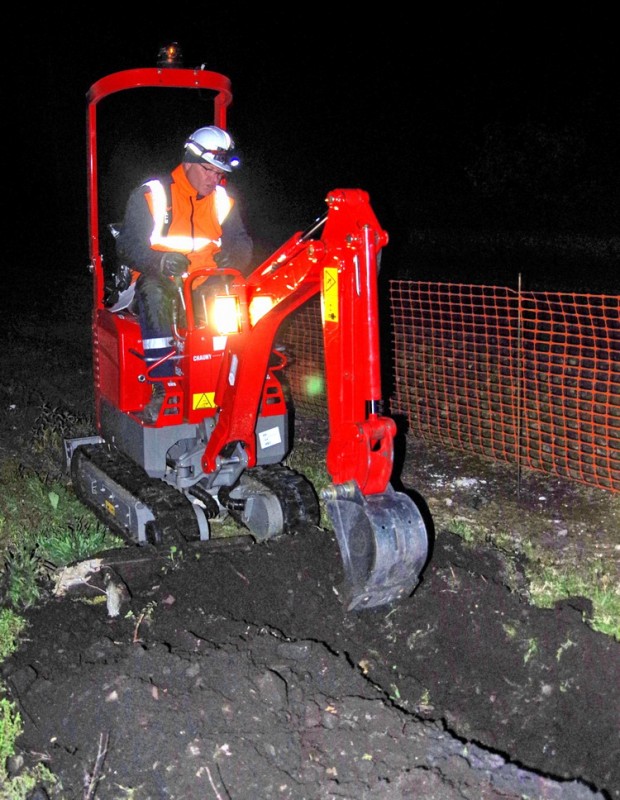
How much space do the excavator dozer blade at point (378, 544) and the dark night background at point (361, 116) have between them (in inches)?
880

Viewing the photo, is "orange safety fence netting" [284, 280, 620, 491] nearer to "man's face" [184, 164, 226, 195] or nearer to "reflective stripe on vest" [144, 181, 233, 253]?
"reflective stripe on vest" [144, 181, 233, 253]

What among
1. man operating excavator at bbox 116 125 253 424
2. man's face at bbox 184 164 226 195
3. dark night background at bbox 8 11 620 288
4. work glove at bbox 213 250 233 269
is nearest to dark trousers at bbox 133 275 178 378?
man operating excavator at bbox 116 125 253 424

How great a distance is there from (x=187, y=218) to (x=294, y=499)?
6.40 feet

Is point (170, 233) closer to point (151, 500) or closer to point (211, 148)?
point (211, 148)

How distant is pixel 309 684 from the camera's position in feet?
13.5

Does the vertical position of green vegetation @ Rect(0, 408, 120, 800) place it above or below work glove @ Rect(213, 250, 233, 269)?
below

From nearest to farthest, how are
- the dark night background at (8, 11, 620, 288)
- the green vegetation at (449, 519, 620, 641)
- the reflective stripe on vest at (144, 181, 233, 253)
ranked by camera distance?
1. the green vegetation at (449, 519, 620, 641)
2. the reflective stripe on vest at (144, 181, 233, 253)
3. the dark night background at (8, 11, 620, 288)

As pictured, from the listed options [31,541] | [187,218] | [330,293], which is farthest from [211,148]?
[31,541]

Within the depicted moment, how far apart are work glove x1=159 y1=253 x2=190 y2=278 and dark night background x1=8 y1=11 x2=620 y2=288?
68.9 feet

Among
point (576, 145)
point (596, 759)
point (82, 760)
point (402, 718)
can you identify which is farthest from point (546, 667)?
point (576, 145)

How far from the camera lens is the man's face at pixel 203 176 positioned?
18.5 feet

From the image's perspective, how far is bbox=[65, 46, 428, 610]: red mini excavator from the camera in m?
4.00

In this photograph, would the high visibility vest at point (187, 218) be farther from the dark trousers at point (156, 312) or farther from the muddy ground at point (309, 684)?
the muddy ground at point (309, 684)

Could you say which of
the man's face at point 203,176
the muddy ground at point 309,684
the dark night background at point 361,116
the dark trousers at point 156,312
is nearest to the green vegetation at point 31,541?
the muddy ground at point 309,684
